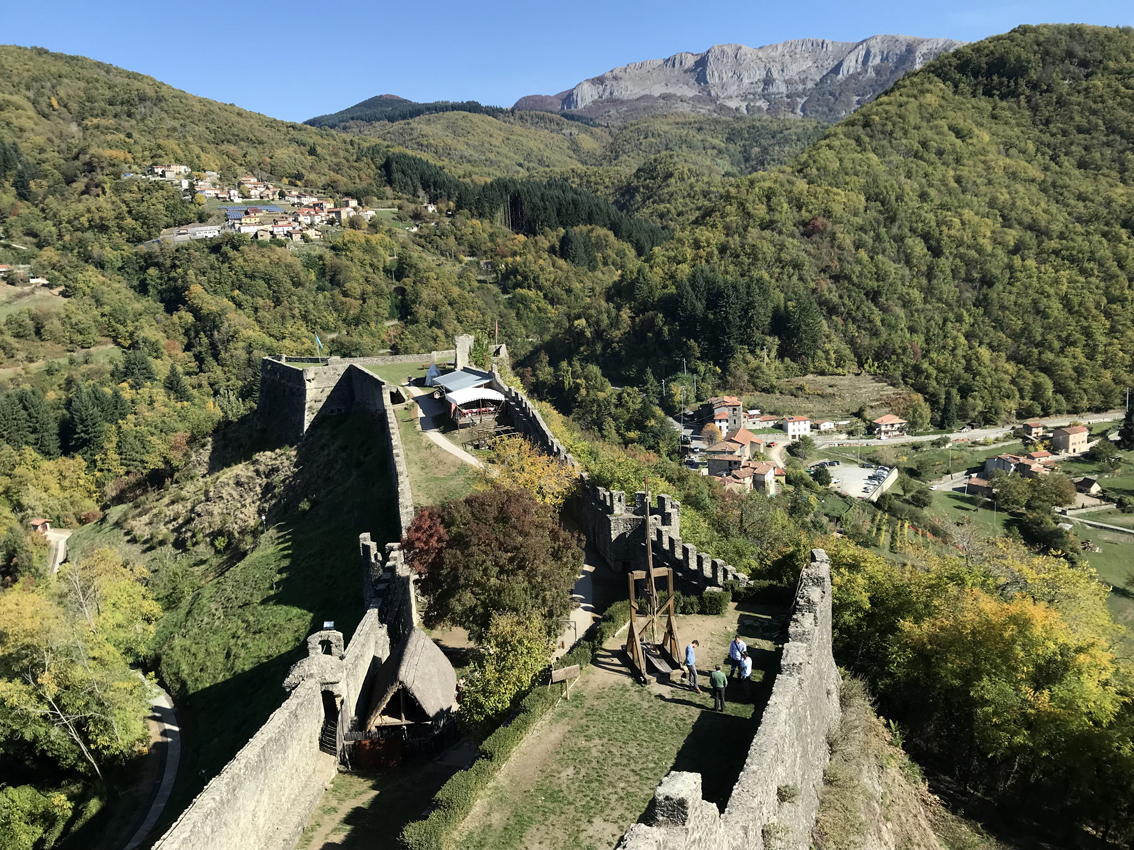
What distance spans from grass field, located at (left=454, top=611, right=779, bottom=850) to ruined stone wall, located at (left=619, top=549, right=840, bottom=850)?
924 millimetres

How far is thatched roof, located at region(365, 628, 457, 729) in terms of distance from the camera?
47.5ft

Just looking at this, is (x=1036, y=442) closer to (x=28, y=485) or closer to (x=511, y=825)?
(x=511, y=825)

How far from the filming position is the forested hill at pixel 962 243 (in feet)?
337

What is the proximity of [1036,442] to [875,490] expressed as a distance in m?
32.6

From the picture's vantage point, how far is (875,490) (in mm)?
72562

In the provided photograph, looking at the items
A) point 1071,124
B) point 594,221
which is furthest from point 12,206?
point 1071,124

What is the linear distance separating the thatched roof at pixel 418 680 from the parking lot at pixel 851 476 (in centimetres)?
6407

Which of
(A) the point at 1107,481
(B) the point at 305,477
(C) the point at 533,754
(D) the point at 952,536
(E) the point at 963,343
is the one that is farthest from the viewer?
(E) the point at 963,343

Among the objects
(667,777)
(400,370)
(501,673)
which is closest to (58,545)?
(400,370)

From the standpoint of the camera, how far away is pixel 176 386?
84.2 meters

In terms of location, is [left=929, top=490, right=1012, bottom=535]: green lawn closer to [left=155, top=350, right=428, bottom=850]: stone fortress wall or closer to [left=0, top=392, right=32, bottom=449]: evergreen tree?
[left=155, top=350, right=428, bottom=850]: stone fortress wall

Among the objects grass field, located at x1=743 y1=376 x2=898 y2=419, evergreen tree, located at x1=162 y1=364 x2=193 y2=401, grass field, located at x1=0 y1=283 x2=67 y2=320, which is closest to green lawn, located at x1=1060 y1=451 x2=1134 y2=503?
grass field, located at x1=743 y1=376 x2=898 y2=419

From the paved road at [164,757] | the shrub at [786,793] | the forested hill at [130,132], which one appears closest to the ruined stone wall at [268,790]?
the paved road at [164,757]

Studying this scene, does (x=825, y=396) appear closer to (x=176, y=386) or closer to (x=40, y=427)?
(x=176, y=386)
